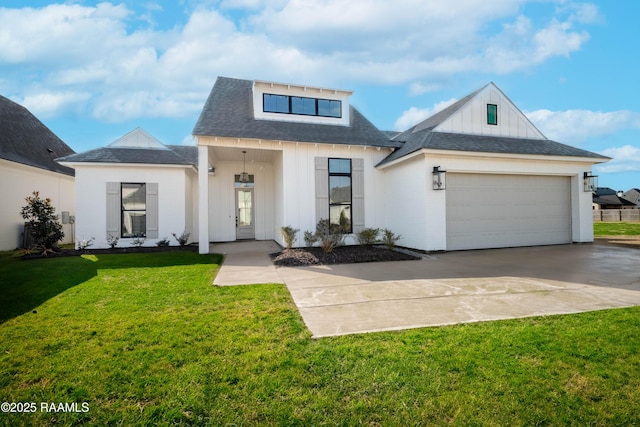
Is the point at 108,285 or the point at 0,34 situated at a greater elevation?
the point at 0,34

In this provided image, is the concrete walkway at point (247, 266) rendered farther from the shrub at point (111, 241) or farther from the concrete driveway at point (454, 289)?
the shrub at point (111, 241)

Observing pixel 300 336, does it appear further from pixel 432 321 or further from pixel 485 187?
pixel 485 187

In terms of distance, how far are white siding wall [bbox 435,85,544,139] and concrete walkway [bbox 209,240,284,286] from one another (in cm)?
759

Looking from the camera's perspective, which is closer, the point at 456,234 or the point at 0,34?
the point at 0,34

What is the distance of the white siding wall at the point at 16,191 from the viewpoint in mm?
10942

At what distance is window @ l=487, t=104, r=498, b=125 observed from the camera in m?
10.8

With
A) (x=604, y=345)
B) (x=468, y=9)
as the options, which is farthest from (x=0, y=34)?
(x=604, y=345)

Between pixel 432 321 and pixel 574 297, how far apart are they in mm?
2664

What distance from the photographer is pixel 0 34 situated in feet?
27.6

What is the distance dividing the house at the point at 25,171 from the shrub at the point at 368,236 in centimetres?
1326

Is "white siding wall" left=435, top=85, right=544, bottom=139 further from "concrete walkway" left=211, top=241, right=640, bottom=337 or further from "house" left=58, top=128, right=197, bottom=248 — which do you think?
"house" left=58, top=128, right=197, bottom=248

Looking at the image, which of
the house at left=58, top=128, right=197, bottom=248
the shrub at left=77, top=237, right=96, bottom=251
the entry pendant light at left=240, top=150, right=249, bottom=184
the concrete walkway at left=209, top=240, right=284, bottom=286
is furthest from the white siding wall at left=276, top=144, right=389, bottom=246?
the shrub at left=77, top=237, right=96, bottom=251

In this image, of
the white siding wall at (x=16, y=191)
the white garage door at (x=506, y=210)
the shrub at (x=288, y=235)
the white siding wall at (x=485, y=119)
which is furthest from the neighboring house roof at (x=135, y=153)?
the white siding wall at (x=485, y=119)

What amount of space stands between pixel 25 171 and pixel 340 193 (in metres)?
12.9
